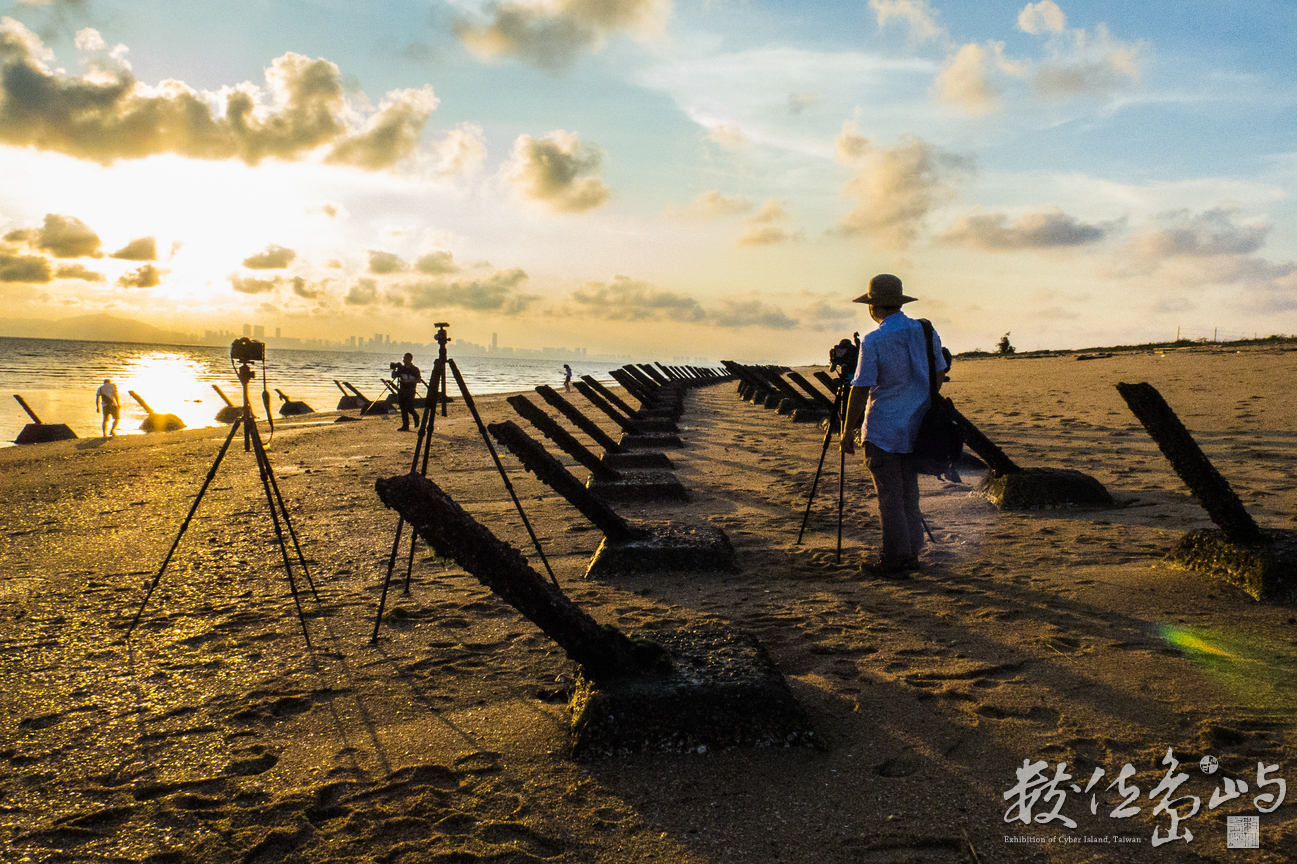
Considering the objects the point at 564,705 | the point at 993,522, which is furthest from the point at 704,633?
the point at 993,522

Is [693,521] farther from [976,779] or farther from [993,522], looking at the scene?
[976,779]

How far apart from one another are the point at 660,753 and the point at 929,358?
328cm

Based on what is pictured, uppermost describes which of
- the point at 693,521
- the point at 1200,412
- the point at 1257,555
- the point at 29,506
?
the point at 1200,412

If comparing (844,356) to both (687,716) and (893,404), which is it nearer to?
(893,404)

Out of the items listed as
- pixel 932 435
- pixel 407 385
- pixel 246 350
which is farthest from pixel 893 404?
pixel 407 385

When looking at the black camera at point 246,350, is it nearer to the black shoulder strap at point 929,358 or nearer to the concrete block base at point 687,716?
the concrete block base at point 687,716

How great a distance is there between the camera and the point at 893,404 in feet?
15.6

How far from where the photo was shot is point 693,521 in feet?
23.2

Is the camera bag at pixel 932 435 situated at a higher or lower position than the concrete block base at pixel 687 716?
higher

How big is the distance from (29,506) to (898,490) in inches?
433

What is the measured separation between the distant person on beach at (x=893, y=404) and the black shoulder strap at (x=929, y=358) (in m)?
0.03

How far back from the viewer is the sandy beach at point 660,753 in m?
2.32

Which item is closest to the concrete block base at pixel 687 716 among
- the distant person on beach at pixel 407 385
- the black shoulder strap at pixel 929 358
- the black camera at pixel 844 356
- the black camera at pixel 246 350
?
the black shoulder strap at pixel 929 358

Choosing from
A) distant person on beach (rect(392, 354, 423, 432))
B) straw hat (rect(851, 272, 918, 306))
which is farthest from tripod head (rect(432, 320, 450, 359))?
distant person on beach (rect(392, 354, 423, 432))
